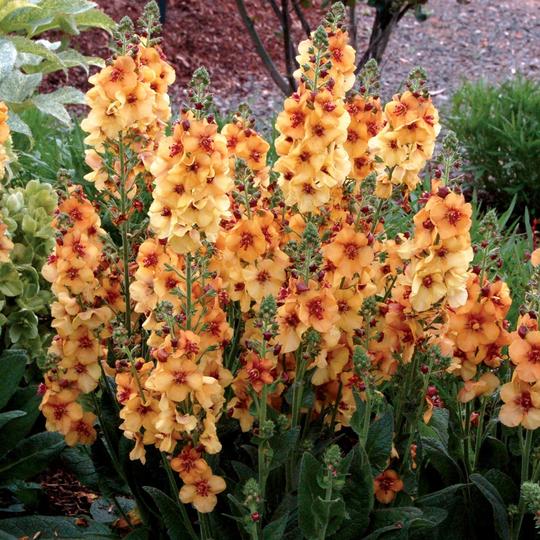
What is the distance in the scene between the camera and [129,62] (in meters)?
1.83

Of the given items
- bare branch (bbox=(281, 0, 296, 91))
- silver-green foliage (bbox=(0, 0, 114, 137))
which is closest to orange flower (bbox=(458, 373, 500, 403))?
silver-green foliage (bbox=(0, 0, 114, 137))

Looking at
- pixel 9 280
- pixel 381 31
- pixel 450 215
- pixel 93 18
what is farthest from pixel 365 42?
pixel 450 215

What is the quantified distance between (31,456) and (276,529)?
2.35ft

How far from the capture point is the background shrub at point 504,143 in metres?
4.76

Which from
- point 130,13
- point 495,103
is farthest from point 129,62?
point 130,13

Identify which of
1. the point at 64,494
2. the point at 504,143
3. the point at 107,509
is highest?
the point at 504,143

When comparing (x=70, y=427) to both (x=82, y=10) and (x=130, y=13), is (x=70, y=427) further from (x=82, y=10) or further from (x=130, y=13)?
(x=130, y=13)

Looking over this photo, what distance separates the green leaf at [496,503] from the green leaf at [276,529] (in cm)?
37

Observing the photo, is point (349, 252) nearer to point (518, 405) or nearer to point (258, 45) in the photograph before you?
point (518, 405)

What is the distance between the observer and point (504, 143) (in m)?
4.84

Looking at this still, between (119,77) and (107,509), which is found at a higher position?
(119,77)

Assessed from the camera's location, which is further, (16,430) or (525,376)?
(16,430)

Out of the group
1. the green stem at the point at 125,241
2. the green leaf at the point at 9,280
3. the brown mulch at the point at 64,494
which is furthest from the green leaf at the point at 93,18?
the green stem at the point at 125,241

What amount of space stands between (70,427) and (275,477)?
428 mm
